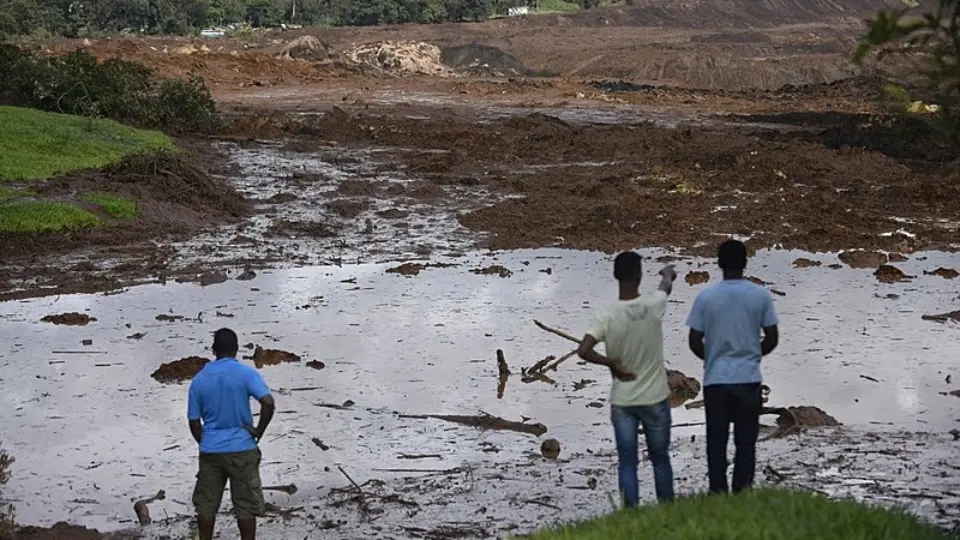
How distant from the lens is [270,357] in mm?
14586

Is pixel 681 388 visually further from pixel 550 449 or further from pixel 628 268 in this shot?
pixel 628 268

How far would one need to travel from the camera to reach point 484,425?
39.8ft

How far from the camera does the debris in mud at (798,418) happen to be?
11742mm

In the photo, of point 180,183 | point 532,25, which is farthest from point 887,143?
point 532,25

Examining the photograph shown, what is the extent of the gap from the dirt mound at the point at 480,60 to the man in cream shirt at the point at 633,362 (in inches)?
2381

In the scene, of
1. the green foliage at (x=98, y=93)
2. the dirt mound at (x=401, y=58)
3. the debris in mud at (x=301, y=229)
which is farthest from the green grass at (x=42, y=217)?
the dirt mound at (x=401, y=58)

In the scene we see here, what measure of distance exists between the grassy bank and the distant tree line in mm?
51837

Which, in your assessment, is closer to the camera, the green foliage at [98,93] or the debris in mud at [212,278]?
the debris in mud at [212,278]

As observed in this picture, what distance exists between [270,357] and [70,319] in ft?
11.0

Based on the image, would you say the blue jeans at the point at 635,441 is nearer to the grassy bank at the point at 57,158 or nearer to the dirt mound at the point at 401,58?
the grassy bank at the point at 57,158

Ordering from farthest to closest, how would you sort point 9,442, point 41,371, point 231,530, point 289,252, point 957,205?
point 957,205
point 289,252
point 41,371
point 9,442
point 231,530

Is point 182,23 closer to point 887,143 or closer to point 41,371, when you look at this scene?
point 887,143

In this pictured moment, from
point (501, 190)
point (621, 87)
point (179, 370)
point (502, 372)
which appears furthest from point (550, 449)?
point (621, 87)

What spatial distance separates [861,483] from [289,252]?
13.0m
